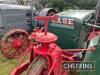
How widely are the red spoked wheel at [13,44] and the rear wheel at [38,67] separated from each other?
2.54 m

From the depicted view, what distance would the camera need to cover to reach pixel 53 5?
30.1 feet

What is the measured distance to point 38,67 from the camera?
3.79 metres

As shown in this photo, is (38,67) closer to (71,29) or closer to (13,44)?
(71,29)

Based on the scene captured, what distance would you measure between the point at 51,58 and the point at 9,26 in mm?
3698

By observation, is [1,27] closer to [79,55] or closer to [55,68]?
[79,55]

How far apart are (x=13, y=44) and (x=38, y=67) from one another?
2710mm

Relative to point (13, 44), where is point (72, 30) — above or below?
above

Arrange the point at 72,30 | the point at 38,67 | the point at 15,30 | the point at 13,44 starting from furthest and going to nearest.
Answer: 1. the point at 15,30
2. the point at 13,44
3. the point at 72,30
4. the point at 38,67

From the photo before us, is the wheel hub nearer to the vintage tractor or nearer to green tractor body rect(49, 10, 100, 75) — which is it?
the vintage tractor

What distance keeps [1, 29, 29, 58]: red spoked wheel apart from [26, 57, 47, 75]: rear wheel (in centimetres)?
254

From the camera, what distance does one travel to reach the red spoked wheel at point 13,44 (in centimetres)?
640

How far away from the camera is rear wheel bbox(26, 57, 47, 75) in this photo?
3777mm

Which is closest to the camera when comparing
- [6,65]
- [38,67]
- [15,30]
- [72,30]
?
[38,67]

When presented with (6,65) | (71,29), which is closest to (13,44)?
(6,65)
